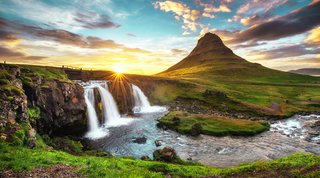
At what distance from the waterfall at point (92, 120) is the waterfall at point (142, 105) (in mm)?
21699

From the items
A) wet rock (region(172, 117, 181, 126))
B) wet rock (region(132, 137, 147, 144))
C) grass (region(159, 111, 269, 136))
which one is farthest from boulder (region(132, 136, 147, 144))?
wet rock (region(172, 117, 181, 126))

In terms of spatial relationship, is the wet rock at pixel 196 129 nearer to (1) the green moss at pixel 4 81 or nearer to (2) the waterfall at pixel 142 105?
(2) the waterfall at pixel 142 105

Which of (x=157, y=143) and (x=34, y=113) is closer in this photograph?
(x=34, y=113)

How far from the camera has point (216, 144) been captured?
152ft

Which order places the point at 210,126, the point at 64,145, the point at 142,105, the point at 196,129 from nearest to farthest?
the point at 64,145 → the point at 196,129 → the point at 210,126 → the point at 142,105

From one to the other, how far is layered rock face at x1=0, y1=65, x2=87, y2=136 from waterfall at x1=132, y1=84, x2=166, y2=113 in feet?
108

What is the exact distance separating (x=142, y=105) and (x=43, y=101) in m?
51.0

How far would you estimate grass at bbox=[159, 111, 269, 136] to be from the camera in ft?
176

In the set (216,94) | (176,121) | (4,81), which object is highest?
(4,81)

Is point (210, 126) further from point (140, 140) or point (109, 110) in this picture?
point (109, 110)

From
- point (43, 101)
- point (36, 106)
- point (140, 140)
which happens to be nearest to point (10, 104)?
point (36, 106)

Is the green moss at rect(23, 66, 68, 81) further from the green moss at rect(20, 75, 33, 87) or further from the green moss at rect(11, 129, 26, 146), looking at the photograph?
the green moss at rect(11, 129, 26, 146)

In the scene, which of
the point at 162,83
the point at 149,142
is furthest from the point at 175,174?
the point at 162,83

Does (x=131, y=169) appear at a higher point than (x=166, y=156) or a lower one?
higher
